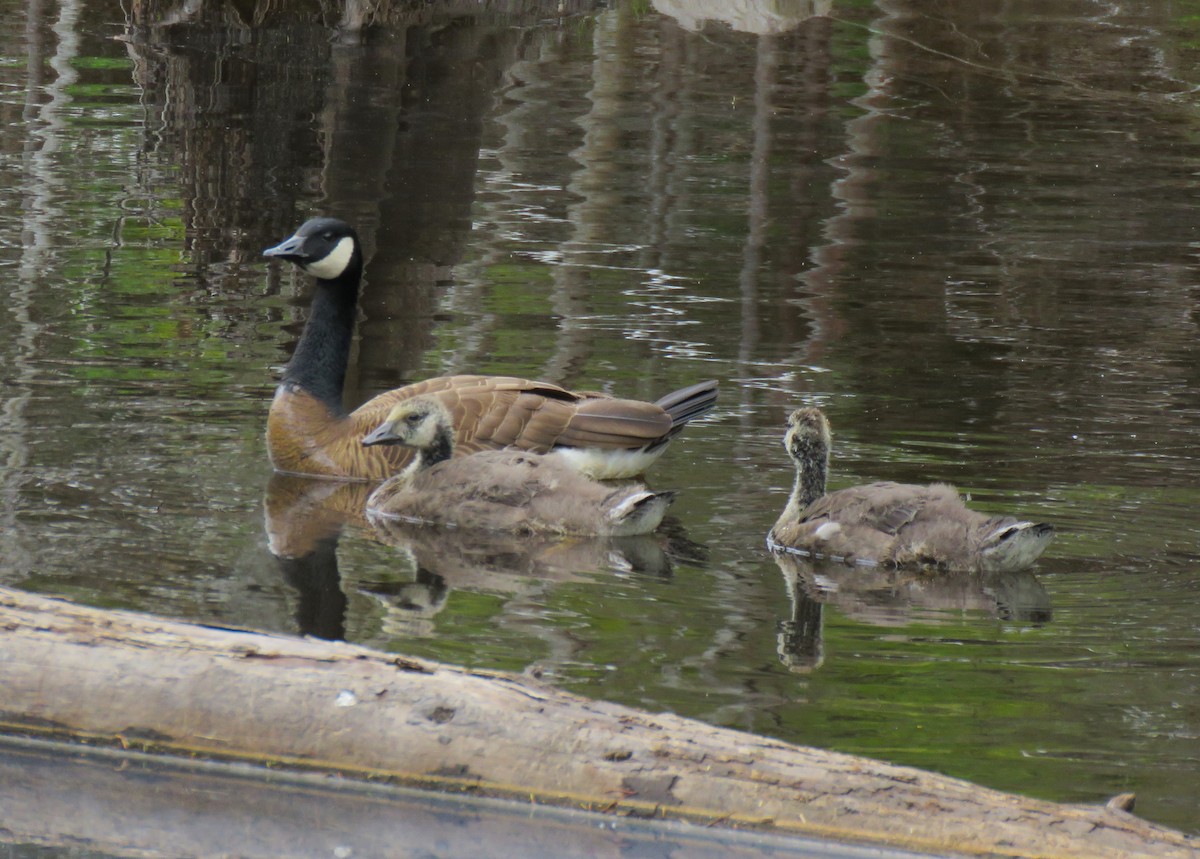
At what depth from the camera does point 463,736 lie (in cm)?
523

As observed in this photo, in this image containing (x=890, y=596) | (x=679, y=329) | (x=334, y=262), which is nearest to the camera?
(x=890, y=596)

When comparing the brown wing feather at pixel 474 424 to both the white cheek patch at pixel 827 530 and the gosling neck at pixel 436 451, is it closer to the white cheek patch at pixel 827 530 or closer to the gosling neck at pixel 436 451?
the gosling neck at pixel 436 451

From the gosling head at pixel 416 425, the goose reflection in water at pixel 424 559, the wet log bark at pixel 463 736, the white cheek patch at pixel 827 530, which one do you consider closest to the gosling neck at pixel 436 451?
the gosling head at pixel 416 425

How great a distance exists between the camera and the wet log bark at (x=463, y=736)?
489 centimetres

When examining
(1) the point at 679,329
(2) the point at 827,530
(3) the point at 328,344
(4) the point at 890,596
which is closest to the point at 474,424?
(3) the point at 328,344

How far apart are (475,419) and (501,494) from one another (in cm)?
90

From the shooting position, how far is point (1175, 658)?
674 cm

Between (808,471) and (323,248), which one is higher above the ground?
(323,248)

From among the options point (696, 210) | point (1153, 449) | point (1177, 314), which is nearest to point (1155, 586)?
point (1153, 449)

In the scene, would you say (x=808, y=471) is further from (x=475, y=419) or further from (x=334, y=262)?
(x=334, y=262)

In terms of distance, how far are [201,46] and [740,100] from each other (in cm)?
752

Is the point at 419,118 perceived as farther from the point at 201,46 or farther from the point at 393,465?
the point at 393,465

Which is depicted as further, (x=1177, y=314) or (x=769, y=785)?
(x=1177, y=314)

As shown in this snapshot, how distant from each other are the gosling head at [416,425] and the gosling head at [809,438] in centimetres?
174
